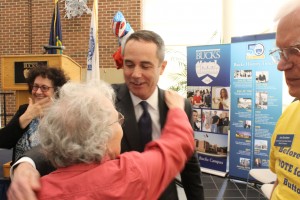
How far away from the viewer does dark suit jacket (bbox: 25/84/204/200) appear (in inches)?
48.9

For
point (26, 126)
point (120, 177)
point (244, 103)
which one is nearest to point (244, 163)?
point (244, 103)

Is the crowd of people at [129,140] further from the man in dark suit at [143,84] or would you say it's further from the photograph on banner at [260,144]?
the photograph on banner at [260,144]

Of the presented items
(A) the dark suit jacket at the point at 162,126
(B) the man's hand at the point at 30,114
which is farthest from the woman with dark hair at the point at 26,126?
(A) the dark suit jacket at the point at 162,126

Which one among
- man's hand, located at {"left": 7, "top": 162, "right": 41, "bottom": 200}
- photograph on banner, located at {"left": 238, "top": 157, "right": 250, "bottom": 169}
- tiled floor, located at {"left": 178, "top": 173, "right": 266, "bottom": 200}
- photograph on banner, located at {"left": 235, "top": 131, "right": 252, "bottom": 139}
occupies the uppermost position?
man's hand, located at {"left": 7, "top": 162, "right": 41, "bottom": 200}

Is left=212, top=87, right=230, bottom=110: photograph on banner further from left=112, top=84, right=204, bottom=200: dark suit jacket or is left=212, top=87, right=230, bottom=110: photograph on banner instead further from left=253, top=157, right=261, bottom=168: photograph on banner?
left=112, top=84, right=204, bottom=200: dark suit jacket

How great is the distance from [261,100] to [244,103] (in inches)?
9.9

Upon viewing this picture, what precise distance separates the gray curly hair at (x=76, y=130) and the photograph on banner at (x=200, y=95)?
387cm

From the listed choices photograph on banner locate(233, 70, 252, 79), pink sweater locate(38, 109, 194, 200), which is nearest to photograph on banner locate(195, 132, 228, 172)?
photograph on banner locate(233, 70, 252, 79)

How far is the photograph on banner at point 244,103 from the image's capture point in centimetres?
420

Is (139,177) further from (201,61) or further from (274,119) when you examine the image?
(201,61)

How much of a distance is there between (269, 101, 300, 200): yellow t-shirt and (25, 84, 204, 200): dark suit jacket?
1.30 feet

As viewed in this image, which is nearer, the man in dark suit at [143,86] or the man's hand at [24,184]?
the man's hand at [24,184]

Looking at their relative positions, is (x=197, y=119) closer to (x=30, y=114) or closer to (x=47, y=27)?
(x=30, y=114)

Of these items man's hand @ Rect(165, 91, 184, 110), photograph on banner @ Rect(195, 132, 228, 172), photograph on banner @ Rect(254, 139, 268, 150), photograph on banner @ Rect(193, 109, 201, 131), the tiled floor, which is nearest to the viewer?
man's hand @ Rect(165, 91, 184, 110)
